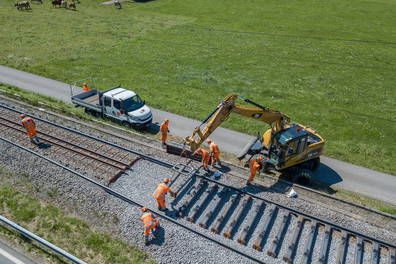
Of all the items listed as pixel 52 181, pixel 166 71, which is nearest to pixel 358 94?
pixel 166 71

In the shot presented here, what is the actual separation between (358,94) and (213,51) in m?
15.4

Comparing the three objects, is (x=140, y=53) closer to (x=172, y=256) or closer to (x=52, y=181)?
Answer: (x=52, y=181)

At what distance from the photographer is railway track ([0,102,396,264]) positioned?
11.5m

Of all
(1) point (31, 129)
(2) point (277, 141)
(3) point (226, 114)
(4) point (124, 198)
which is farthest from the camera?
(1) point (31, 129)

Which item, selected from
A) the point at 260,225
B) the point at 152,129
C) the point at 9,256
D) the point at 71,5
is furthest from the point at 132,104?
the point at 71,5

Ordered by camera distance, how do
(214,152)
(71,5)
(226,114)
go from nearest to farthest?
(226,114), (214,152), (71,5)

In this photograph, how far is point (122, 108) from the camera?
19719mm

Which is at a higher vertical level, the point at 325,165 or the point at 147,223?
the point at 147,223

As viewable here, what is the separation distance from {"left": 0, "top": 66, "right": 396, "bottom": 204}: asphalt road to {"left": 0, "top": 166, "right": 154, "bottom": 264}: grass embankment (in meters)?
8.92

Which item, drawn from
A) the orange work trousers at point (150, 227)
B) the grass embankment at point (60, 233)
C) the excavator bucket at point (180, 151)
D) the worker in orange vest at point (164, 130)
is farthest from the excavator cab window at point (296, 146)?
the grass embankment at point (60, 233)

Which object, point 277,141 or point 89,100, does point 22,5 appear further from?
point 277,141

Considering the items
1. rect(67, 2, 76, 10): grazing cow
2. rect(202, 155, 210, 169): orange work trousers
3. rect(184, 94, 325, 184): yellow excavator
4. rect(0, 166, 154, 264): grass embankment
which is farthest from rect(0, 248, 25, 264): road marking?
rect(67, 2, 76, 10): grazing cow

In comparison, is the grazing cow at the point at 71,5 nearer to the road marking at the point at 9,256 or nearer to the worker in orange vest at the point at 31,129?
the worker in orange vest at the point at 31,129

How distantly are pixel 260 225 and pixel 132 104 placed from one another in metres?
11.3
